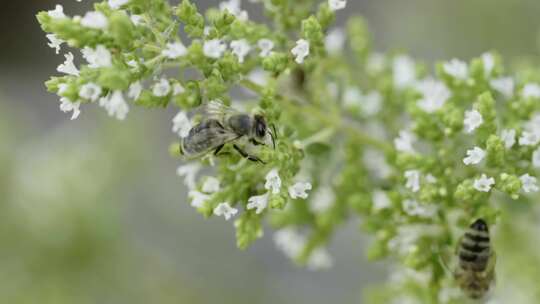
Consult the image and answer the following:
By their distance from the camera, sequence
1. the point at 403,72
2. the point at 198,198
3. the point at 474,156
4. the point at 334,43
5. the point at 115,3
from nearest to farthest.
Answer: the point at 115,3 → the point at 474,156 → the point at 198,198 → the point at 403,72 → the point at 334,43

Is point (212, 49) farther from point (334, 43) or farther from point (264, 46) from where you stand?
point (334, 43)

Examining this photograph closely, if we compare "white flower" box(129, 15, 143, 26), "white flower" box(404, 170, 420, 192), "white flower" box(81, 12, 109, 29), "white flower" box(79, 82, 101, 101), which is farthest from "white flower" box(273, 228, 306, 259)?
"white flower" box(81, 12, 109, 29)

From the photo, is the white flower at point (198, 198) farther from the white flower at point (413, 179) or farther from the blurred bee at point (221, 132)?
the white flower at point (413, 179)

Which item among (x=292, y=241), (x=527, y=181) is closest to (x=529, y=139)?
(x=527, y=181)

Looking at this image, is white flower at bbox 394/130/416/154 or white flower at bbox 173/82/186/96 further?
white flower at bbox 394/130/416/154

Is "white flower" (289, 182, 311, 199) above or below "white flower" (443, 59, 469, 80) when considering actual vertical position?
below

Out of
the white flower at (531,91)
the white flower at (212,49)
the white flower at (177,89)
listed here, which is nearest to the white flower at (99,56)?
the white flower at (177,89)

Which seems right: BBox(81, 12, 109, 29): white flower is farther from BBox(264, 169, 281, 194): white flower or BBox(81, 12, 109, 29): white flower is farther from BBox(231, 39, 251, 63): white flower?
BBox(264, 169, 281, 194): white flower
